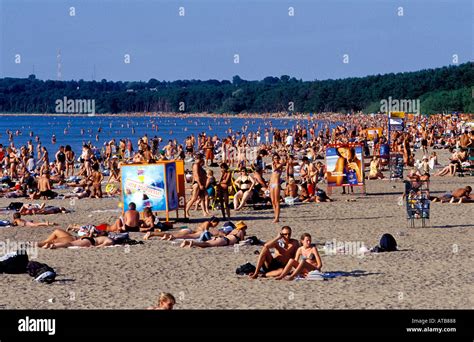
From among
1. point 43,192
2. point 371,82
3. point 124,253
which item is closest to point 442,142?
point 43,192

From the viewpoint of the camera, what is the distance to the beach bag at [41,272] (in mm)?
12250

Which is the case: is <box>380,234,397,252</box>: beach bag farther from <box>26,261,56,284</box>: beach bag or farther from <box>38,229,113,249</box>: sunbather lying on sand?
<box>26,261,56,284</box>: beach bag

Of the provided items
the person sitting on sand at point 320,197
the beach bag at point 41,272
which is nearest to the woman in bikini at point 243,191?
the person sitting on sand at point 320,197

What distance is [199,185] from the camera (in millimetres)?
18703

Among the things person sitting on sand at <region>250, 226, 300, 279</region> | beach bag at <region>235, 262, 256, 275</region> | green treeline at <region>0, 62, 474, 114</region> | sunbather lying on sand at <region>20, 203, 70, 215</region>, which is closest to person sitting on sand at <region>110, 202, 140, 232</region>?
sunbather lying on sand at <region>20, 203, 70, 215</region>

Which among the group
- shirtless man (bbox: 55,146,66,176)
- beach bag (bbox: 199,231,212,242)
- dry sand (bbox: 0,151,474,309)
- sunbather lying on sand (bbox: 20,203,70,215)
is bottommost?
dry sand (bbox: 0,151,474,309)

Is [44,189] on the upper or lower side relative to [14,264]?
upper

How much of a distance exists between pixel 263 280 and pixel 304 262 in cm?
54

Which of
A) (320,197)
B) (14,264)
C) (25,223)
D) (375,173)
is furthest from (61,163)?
(14,264)

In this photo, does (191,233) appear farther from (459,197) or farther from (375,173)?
(375,173)

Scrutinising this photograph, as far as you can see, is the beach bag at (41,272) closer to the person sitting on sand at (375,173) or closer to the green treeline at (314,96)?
the person sitting on sand at (375,173)

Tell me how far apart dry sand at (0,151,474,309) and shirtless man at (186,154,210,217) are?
0.97 metres

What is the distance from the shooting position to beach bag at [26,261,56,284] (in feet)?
40.2
